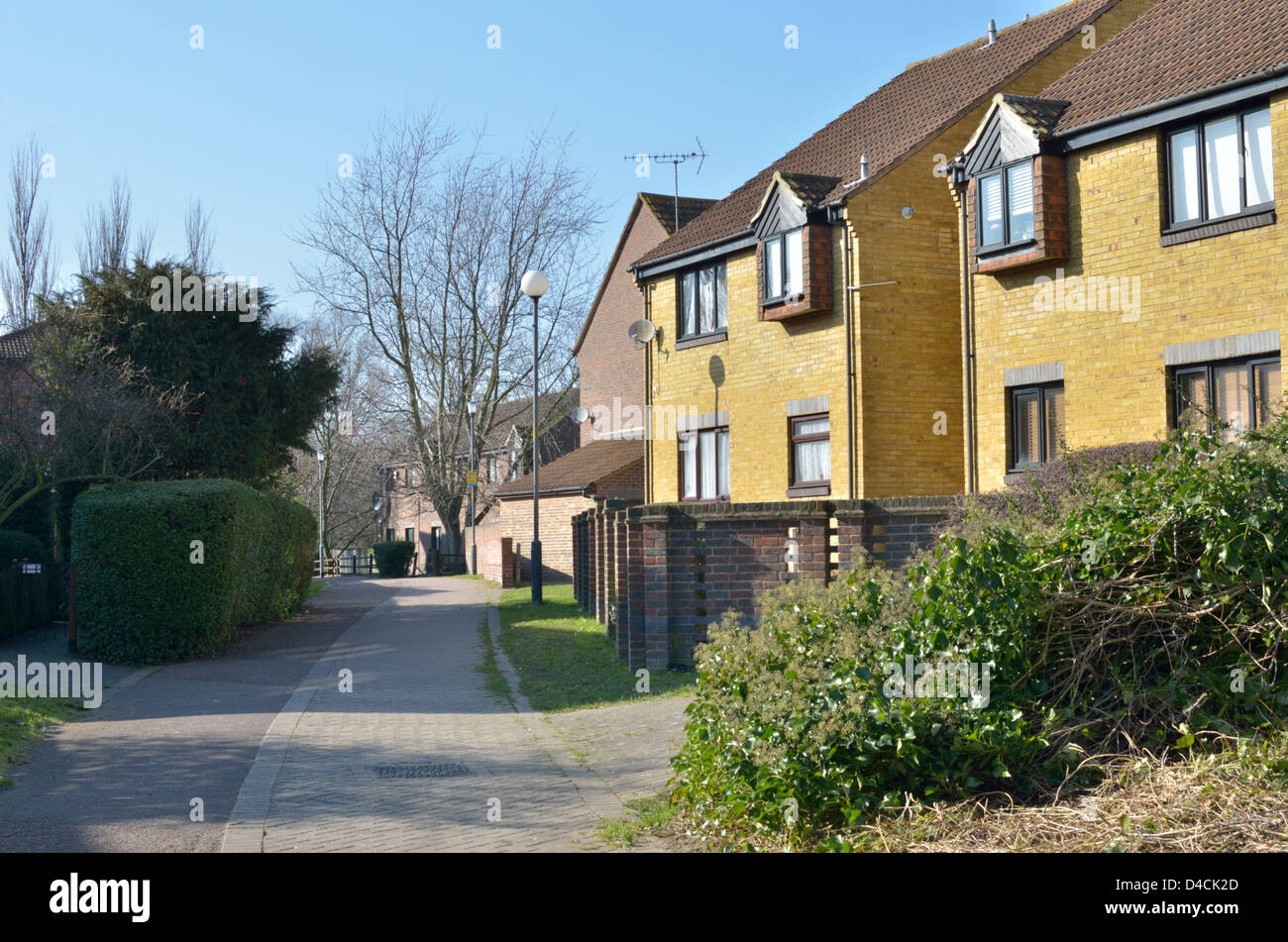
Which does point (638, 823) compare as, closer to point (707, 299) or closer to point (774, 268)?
point (774, 268)

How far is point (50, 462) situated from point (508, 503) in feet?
70.9

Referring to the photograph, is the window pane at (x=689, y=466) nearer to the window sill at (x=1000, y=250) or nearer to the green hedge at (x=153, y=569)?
the window sill at (x=1000, y=250)

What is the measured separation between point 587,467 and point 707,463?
1189cm

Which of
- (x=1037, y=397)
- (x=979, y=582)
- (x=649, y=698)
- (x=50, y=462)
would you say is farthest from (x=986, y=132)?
(x=50, y=462)

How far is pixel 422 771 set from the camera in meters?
8.45

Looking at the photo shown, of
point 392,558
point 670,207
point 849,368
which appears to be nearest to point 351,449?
point 392,558

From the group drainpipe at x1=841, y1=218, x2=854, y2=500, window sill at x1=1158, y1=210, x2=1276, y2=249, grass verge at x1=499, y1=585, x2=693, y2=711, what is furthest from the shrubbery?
drainpipe at x1=841, y1=218, x2=854, y2=500

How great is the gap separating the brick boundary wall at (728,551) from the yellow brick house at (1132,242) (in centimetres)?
233

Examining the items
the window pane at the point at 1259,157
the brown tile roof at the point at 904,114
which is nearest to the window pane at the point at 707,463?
the brown tile roof at the point at 904,114

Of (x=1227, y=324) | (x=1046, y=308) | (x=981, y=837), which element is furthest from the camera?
(x=1046, y=308)

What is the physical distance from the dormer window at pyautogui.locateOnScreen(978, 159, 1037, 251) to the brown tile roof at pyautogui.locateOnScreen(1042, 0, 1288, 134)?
0.80m

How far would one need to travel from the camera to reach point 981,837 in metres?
5.37

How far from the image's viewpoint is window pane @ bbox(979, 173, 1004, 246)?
15.4 metres

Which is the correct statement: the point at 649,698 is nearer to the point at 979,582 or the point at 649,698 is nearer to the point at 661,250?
the point at 979,582
